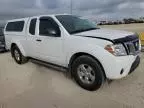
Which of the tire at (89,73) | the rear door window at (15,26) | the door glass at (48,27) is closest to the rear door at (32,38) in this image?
the door glass at (48,27)

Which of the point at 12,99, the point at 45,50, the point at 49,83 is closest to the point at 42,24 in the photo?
the point at 45,50

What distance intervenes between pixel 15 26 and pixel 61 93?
13.9ft

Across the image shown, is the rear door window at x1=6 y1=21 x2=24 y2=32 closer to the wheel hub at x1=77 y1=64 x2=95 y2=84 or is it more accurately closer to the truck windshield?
the truck windshield

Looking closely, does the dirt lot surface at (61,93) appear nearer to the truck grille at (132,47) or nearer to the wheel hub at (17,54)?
the truck grille at (132,47)

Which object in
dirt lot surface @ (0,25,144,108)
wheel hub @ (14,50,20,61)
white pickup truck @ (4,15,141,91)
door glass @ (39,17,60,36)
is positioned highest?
door glass @ (39,17,60,36)

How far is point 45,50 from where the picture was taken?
5.68 metres

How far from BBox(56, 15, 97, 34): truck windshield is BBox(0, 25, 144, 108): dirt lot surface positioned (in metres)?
1.47

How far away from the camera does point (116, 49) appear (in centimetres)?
413

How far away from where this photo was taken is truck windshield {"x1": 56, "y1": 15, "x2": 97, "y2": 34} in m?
5.19

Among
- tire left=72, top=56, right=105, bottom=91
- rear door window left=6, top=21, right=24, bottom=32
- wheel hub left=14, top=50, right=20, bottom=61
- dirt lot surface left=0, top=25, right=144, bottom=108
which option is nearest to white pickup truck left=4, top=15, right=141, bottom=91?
tire left=72, top=56, right=105, bottom=91

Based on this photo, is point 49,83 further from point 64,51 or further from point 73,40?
point 73,40

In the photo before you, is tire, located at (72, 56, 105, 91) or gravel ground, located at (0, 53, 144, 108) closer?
gravel ground, located at (0, 53, 144, 108)

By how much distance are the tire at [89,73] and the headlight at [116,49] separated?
0.46 m

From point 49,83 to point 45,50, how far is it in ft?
3.47
